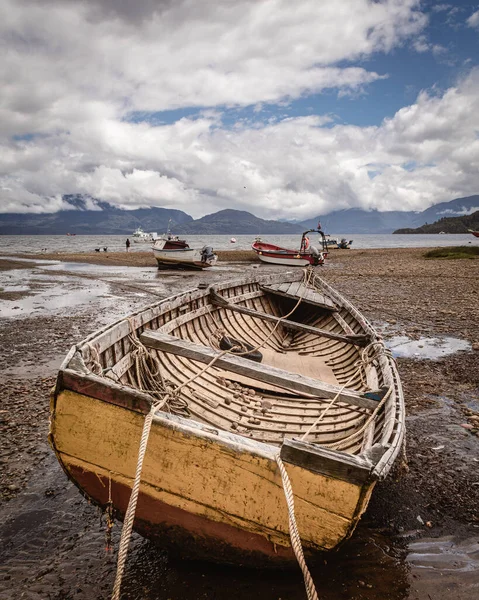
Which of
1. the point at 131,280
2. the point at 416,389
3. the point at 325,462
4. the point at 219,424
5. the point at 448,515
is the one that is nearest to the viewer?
the point at 325,462

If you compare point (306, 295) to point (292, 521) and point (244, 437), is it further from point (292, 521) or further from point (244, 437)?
point (292, 521)

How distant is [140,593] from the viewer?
3.26 meters

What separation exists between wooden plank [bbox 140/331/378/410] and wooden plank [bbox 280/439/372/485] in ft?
5.94

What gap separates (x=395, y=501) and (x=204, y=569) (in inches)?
92.1

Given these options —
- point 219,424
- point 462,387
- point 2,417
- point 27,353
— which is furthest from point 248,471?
point 27,353

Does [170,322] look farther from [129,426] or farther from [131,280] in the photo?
[131,280]

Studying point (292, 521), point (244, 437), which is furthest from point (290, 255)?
point (292, 521)

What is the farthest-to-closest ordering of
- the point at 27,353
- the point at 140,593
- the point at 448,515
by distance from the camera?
the point at 27,353 < the point at 448,515 < the point at 140,593

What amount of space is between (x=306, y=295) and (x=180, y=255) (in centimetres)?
2383

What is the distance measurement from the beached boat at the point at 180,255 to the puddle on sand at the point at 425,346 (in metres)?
24.0

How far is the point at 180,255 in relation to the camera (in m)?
33.1

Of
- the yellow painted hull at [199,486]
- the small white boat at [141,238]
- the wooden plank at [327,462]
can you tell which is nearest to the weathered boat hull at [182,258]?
the yellow painted hull at [199,486]

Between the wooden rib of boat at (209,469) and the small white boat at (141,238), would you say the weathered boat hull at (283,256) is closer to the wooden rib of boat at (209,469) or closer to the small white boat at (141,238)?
the wooden rib of boat at (209,469)

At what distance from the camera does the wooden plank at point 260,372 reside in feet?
14.6
